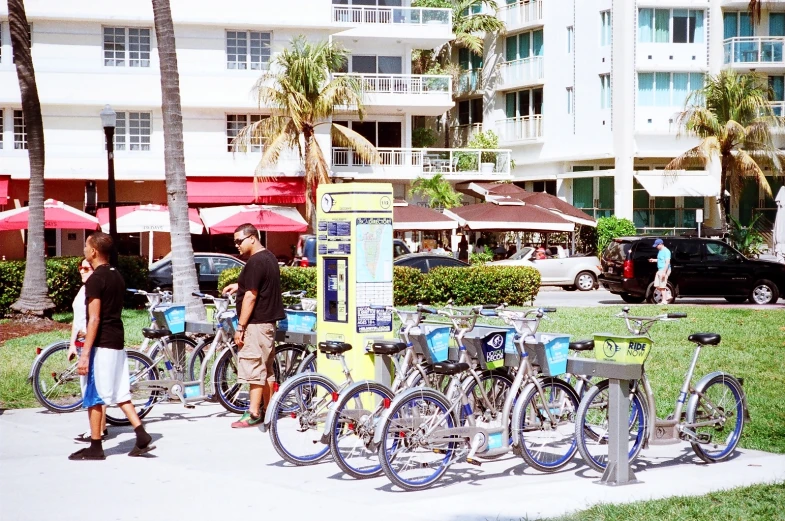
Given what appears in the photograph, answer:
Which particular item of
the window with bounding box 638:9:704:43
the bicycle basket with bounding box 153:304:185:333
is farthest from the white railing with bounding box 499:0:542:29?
the bicycle basket with bounding box 153:304:185:333

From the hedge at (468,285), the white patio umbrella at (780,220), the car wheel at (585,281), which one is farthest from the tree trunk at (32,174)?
the white patio umbrella at (780,220)

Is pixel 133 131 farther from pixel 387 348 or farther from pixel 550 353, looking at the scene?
pixel 550 353

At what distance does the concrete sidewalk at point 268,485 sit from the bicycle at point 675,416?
199 mm

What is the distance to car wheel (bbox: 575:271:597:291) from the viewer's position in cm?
3447

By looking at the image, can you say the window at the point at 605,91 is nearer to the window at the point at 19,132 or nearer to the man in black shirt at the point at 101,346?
the window at the point at 19,132

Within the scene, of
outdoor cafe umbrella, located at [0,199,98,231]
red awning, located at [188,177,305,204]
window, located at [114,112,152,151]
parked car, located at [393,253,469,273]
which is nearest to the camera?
parked car, located at [393,253,469,273]

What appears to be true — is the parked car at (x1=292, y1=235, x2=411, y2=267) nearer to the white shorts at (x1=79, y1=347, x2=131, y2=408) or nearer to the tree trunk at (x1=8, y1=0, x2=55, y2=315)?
the tree trunk at (x1=8, y1=0, x2=55, y2=315)

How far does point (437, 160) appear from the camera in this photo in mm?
45438

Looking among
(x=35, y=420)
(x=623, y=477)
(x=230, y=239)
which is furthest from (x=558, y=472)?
(x=230, y=239)

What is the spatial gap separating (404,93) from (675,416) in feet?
118

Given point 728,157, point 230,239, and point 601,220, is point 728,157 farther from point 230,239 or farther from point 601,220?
point 230,239

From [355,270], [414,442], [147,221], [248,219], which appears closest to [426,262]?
[248,219]

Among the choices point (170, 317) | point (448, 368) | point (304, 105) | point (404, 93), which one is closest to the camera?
point (448, 368)

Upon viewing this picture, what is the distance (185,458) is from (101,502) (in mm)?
1627
